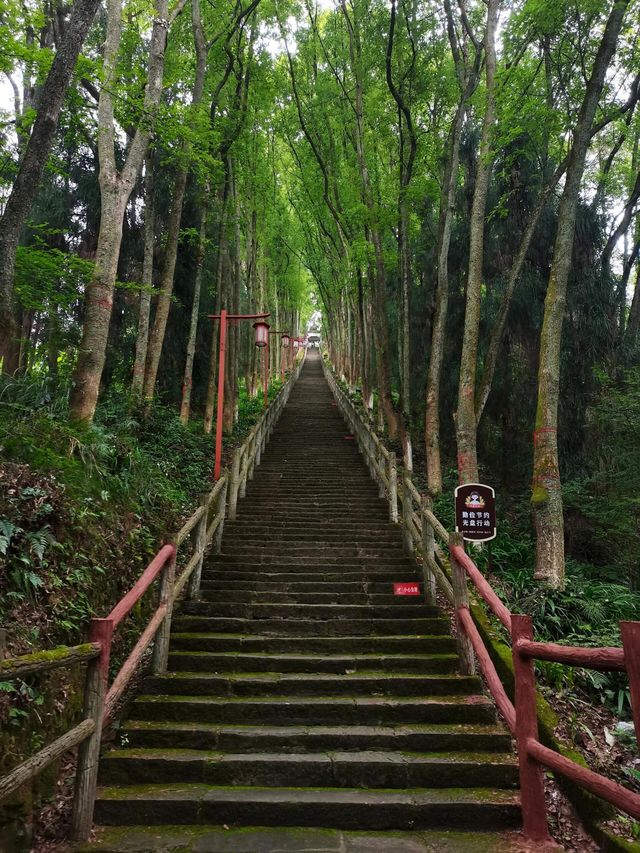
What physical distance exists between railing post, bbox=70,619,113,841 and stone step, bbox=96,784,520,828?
21cm

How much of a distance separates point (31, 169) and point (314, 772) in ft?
19.1

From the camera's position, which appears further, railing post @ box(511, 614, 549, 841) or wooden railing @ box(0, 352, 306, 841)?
railing post @ box(511, 614, 549, 841)

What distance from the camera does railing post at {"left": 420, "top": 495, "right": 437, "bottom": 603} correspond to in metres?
5.86

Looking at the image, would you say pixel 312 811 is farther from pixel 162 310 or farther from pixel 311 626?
pixel 162 310

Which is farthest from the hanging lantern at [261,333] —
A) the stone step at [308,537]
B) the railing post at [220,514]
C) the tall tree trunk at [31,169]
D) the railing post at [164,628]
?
the railing post at [164,628]

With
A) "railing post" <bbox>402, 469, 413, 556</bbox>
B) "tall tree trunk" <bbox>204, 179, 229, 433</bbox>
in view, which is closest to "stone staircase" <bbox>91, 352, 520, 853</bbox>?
"railing post" <bbox>402, 469, 413, 556</bbox>

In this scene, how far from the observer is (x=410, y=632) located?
531 centimetres

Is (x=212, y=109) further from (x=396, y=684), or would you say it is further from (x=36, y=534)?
(x=396, y=684)

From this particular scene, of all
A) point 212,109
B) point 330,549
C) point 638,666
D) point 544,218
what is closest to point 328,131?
point 212,109

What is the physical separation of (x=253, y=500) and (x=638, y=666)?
7950 mm

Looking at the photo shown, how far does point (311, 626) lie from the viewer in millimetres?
5332

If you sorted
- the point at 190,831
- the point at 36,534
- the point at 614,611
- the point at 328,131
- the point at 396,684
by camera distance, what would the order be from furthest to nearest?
the point at 328,131 → the point at 614,611 → the point at 396,684 → the point at 36,534 → the point at 190,831

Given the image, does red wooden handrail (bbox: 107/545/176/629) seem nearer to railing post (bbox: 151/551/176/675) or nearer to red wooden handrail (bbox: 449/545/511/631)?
railing post (bbox: 151/551/176/675)

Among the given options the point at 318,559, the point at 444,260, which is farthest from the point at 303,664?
the point at 444,260
